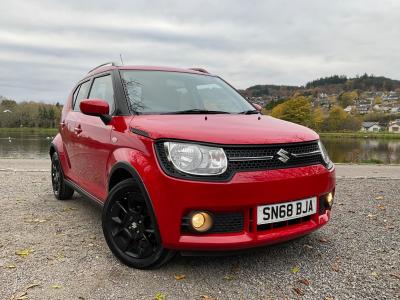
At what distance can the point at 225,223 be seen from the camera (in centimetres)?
286

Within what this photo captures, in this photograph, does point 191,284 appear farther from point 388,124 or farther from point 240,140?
point 388,124

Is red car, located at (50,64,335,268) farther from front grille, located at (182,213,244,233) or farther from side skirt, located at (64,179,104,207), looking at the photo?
side skirt, located at (64,179,104,207)

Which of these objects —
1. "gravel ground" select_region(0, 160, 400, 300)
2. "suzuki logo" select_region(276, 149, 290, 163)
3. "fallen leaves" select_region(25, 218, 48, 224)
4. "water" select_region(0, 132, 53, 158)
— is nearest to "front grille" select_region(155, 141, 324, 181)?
"suzuki logo" select_region(276, 149, 290, 163)

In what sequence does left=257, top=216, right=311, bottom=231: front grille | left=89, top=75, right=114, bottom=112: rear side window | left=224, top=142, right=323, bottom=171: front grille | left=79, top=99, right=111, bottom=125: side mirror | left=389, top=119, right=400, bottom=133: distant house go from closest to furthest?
1. left=224, top=142, right=323, bottom=171: front grille
2. left=257, top=216, right=311, bottom=231: front grille
3. left=79, top=99, right=111, bottom=125: side mirror
4. left=89, top=75, right=114, bottom=112: rear side window
5. left=389, top=119, right=400, bottom=133: distant house

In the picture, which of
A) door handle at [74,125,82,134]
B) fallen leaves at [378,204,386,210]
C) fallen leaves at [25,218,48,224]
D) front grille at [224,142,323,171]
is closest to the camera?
front grille at [224,142,323,171]

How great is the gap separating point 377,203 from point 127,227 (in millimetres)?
4348

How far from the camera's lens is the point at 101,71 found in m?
4.57

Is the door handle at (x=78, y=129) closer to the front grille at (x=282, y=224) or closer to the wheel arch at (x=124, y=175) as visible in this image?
the wheel arch at (x=124, y=175)

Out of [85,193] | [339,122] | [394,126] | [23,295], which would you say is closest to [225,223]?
[23,295]

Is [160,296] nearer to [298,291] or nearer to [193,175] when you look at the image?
[193,175]

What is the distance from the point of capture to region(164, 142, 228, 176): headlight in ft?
9.12

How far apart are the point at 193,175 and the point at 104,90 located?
1978 mm

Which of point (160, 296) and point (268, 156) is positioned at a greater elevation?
point (268, 156)

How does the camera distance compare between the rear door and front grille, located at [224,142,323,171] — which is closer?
front grille, located at [224,142,323,171]
